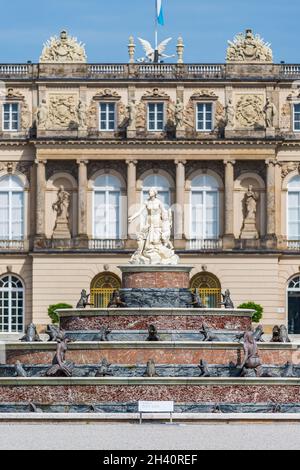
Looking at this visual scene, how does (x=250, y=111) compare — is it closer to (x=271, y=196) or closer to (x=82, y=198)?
(x=271, y=196)

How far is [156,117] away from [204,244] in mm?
6769

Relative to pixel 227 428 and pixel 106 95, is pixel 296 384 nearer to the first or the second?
pixel 227 428

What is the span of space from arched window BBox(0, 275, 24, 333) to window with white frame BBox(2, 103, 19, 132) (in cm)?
750

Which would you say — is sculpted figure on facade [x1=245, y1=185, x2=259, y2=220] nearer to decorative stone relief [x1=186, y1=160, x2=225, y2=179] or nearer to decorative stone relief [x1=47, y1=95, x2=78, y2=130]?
decorative stone relief [x1=186, y1=160, x2=225, y2=179]

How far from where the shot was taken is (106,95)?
83.6 meters

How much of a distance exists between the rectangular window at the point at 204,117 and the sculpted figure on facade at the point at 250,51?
2552 millimetres

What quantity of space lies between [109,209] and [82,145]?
344cm

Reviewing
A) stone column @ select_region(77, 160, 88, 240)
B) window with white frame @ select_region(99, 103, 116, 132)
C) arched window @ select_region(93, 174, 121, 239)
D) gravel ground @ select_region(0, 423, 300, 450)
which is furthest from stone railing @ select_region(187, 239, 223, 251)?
gravel ground @ select_region(0, 423, 300, 450)

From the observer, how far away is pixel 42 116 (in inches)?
3238

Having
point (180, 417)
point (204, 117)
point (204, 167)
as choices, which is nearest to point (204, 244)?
point (204, 167)

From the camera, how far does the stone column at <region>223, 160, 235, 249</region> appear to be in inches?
3246

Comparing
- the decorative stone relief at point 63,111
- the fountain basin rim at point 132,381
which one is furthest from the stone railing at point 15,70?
the fountain basin rim at point 132,381

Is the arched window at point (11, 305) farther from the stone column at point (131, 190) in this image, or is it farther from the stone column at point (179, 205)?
the stone column at point (179, 205)

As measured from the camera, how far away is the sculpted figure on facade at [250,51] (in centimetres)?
8325
